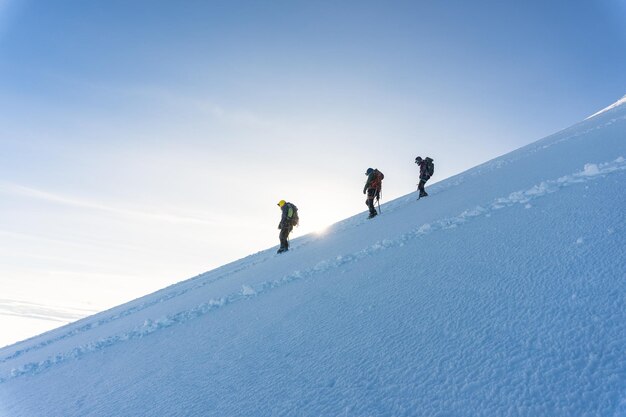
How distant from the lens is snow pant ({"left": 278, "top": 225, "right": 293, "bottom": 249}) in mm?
16250

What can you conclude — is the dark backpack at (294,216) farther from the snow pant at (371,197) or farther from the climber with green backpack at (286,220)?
the snow pant at (371,197)

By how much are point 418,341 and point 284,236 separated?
44.9 ft

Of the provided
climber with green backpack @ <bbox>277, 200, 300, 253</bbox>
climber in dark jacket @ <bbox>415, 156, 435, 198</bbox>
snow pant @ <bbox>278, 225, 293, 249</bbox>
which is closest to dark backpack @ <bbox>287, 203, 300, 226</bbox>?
climber with green backpack @ <bbox>277, 200, 300, 253</bbox>

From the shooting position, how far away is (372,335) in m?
3.37

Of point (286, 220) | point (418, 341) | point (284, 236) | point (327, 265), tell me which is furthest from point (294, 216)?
point (418, 341)

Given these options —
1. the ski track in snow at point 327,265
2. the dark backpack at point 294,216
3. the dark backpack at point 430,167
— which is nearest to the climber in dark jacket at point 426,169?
the dark backpack at point 430,167

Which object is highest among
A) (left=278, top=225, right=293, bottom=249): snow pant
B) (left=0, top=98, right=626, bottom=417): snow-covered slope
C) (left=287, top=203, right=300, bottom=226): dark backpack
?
(left=287, top=203, right=300, bottom=226): dark backpack

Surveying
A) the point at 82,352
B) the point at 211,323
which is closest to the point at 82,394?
the point at 211,323

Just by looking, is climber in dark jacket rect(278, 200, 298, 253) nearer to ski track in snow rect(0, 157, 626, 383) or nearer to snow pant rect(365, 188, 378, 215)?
snow pant rect(365, 188, 378, 215)

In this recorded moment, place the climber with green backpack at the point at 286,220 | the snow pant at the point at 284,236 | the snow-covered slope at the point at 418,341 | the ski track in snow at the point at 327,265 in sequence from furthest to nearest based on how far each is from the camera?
the climber with green backpack at the point at 286,220 → the snow pant at the point at 284,236 → the ski track in snow at the point at 327,265 → the snow-covered slope at the point at 418,341

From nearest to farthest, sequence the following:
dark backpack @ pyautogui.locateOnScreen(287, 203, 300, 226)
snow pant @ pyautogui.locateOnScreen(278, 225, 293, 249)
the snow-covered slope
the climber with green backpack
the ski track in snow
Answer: the snow-covered slope
the ski track in snow
snow pant @ pyautogui.locateOnScreen(278, 225, 293, 249)
the climber with green backpack
dark backpack @ pyautogui.locateOnScreen(287, 203, 300, 226)

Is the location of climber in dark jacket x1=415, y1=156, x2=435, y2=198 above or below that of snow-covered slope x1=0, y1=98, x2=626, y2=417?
above

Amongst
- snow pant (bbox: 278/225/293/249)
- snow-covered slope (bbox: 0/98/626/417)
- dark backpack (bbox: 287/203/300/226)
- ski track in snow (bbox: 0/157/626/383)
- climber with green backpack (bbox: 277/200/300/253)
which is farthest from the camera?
dark backpack (bbox: 287/203/300/226)

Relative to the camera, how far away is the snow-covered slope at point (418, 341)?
2188 mm
